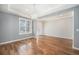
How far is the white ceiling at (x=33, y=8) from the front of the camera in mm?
2396

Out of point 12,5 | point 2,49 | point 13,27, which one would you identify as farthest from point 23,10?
point 2,49

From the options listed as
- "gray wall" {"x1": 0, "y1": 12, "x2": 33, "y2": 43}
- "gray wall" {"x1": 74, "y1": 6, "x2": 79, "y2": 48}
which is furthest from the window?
"gray wall" {"x1": 74, "y1": 6, "x2": 79, "y2": 48}

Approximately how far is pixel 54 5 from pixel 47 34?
0.77m

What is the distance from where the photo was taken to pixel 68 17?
2.40 meters

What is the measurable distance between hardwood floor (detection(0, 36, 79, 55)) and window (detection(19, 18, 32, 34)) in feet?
0.78

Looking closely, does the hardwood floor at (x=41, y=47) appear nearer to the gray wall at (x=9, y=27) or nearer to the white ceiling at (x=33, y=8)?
the gray wall at (x=9, y=27)

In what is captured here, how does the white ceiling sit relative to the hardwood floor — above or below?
above

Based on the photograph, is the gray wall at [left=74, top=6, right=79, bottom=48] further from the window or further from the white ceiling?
the window

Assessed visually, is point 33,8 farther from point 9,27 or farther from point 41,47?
point 41,47

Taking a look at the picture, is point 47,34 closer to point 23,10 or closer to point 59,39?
point 59,39

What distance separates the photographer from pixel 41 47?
2443 millimetres

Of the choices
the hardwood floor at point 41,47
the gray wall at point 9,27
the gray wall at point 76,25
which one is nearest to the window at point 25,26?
the gray wall at point 9,27

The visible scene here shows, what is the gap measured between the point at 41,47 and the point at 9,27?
0.96m

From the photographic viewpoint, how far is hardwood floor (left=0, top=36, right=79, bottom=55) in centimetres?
238
